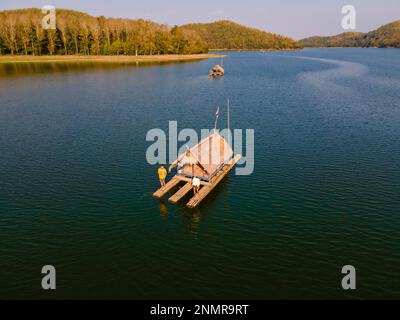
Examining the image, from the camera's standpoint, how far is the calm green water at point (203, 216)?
19172 millimetres

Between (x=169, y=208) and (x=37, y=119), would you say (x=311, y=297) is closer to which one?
(x=169, y=208)

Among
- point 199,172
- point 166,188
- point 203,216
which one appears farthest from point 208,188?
point 166,188

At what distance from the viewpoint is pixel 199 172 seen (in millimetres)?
30188

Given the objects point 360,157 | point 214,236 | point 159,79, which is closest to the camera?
point 214,236

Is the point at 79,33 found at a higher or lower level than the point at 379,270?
higher

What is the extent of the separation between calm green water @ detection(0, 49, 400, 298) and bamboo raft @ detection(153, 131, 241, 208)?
959mm

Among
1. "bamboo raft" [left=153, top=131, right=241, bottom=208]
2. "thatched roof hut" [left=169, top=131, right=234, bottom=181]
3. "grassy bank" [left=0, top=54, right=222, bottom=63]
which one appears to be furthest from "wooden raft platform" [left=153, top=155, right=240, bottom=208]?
"grassy bank" [left=0, top=54, right=222, bottom=63]

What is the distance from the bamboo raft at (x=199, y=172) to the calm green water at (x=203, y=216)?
3.15 feet

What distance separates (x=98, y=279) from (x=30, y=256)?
227 inches

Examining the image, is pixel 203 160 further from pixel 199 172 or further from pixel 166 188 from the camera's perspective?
pixel 166 188

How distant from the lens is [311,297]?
18.0m

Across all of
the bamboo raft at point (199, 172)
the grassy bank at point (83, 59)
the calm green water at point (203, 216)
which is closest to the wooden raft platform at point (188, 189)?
the bamboo raft at point (199, 172)

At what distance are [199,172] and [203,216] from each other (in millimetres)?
5388
